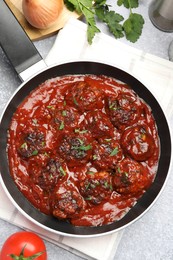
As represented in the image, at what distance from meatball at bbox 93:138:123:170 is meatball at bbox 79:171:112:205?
0.09m

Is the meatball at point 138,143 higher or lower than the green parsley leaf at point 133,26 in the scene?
lower

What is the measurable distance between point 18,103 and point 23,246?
3.68 feet

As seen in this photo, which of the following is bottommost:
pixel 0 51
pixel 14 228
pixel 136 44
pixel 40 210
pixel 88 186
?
pixel 14 228

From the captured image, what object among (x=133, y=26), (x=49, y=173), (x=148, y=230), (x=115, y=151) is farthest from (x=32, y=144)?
(x=133, y=26)

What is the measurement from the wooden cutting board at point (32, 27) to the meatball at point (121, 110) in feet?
2.54

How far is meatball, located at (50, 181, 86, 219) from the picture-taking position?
3.82 m

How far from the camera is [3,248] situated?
12.8 ft

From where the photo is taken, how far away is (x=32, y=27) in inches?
166

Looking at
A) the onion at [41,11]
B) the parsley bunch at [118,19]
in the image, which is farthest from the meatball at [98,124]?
the onion at [41,11]

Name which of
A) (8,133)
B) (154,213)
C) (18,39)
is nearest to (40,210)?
(8,133)

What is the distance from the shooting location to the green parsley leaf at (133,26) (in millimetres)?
4199

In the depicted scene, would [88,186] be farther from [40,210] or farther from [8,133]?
[8,133]

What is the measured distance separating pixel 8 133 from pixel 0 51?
0.75 meters

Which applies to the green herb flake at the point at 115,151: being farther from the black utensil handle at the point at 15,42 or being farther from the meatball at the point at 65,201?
the black utensil handle at the point at 15,42
